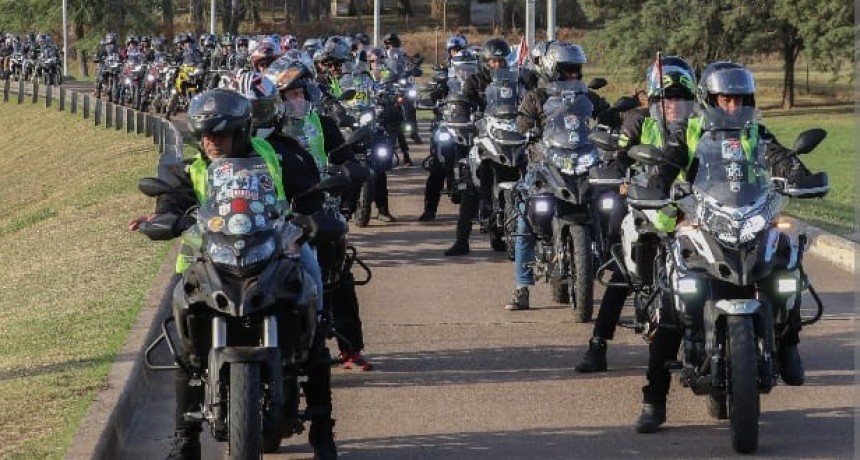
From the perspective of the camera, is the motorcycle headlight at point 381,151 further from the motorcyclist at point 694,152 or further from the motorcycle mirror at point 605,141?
the motorcyclist at point 694,152

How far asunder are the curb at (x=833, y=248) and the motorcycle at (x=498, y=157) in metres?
2.38

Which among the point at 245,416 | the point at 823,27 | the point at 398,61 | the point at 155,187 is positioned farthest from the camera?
the point at 823,27

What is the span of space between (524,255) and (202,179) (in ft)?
19.3

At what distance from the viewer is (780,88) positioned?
6303 centimetres

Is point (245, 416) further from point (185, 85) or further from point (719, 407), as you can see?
point (185, 85)

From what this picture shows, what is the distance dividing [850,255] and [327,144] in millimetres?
6146

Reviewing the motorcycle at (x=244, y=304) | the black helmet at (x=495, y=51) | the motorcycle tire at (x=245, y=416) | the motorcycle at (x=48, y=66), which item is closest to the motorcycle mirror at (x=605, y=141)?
the motorcycle at (x=244, y=304)

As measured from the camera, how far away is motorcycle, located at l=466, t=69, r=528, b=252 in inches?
634

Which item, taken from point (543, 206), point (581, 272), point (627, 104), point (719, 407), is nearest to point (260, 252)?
point (719, 407)

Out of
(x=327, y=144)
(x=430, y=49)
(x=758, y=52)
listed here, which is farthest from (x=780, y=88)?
(x=327, y=144)

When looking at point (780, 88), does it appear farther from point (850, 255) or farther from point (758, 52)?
point (850, 255)

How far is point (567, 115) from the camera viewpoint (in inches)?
535

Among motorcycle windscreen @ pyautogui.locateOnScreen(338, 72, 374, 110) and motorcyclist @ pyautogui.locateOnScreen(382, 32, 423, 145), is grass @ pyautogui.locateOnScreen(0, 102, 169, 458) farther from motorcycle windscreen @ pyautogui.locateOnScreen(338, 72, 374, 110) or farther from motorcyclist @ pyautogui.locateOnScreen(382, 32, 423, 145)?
motorcyclist @ pyautogui.locateOnScreen(382, 32, 423, 145)

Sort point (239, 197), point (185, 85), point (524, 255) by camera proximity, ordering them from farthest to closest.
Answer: point (185, 85), point (524, 255), point (239, 197)
